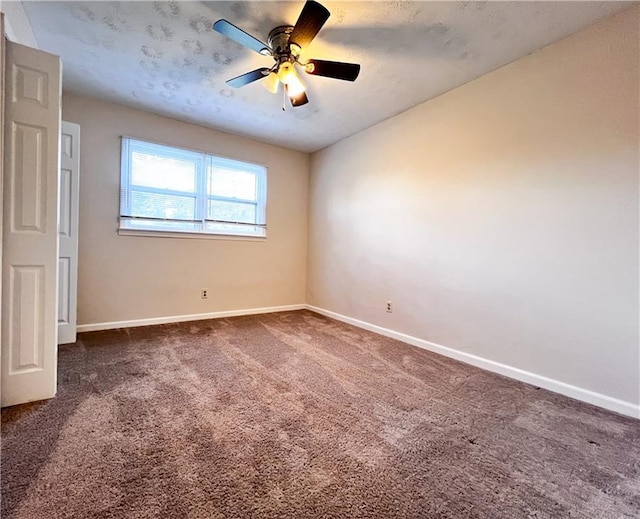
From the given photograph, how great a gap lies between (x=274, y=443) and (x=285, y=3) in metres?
2.57

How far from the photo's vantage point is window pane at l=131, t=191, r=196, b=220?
347cm

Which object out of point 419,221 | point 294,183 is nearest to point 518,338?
point 419,221

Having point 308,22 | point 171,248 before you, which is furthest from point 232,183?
point 308,22

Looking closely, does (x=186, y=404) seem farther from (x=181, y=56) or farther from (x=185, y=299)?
(x=181, y=56)

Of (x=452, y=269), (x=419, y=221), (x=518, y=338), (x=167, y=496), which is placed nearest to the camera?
(x=167, y=496)

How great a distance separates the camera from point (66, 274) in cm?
284

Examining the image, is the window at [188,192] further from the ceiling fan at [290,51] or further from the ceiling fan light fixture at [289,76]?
the ceiling fan light fixture at [289,76]

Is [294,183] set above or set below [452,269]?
above

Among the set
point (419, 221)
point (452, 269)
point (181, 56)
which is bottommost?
point (452, 269)

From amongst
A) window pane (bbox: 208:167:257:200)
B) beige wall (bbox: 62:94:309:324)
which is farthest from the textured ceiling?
window pane (bbox: 208:167:257:200)

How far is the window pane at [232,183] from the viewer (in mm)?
3969

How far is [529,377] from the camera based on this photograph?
227 cm

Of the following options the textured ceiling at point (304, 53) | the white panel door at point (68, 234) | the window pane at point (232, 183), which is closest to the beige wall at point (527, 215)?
the textured ceiling at point (304, 53)

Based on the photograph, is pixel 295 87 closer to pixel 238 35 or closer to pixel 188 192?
pixel 238 35
